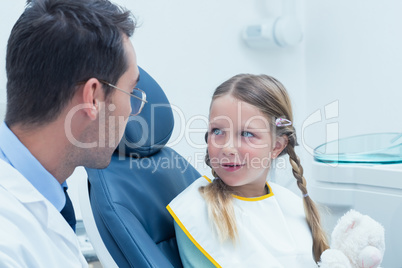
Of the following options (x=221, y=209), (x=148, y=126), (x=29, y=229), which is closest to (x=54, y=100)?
(x=29, y=229)

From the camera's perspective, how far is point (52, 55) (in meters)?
0.88

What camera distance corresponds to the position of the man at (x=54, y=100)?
2.80ft

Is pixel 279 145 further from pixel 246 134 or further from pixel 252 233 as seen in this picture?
pixel 252 233

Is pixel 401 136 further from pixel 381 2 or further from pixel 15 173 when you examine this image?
pixel 15 173

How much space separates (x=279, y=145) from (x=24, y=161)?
2.45 ft

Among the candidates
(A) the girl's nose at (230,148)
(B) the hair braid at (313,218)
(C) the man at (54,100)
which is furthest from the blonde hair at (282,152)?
(C) the man at (54,100)

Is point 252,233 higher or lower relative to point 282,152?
lower

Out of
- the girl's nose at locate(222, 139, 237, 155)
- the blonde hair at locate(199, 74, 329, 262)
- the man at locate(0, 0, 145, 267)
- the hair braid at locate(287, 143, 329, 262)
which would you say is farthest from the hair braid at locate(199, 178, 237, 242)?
the man at locate(0, 0, 145, 267)

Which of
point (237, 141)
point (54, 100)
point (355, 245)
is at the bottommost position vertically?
point (355, 245)

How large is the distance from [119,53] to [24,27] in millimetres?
182

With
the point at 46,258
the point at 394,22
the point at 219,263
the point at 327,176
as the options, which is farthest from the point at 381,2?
the point at 46,258

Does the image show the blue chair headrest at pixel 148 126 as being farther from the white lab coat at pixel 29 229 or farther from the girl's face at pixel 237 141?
the white lab coat at pixel 29 229

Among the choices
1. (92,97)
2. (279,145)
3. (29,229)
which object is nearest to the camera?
(29,229)

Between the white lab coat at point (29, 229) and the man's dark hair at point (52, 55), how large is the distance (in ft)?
0.44
